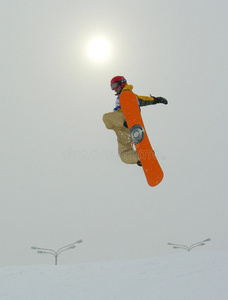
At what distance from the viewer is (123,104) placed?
6246mm

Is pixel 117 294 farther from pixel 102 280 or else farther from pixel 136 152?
pixel 136 152

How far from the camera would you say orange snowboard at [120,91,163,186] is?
625 centimetres

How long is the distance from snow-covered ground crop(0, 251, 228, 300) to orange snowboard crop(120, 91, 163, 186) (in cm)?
278

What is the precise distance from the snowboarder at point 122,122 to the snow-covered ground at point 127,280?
3.19 meters

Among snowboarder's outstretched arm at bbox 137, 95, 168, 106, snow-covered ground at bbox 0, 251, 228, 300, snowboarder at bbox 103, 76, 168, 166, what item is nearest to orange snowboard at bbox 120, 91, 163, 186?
snowboarder at bbox 103, 76, 168, 166

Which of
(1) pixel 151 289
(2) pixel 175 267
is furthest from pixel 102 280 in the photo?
(2) pixel 175 267

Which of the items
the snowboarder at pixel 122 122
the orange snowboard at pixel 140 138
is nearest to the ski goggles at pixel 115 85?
the snowboarder at pixel 122 122

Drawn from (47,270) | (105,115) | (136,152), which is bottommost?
(47,270)

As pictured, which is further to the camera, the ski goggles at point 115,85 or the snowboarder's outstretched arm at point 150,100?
the snowboarder's outstretched arm at point 150,100

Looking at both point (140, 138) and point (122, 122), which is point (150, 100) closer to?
point (122, 122)

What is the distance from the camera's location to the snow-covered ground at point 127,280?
6.78 meters

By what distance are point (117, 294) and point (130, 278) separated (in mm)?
1006

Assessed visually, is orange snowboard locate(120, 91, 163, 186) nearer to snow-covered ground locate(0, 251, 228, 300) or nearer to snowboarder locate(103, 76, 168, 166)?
snowboarder locate(103, 76, 168, 166)

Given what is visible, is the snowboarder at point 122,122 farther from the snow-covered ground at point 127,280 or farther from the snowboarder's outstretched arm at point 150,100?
the snow-covered ground at point 127,280
